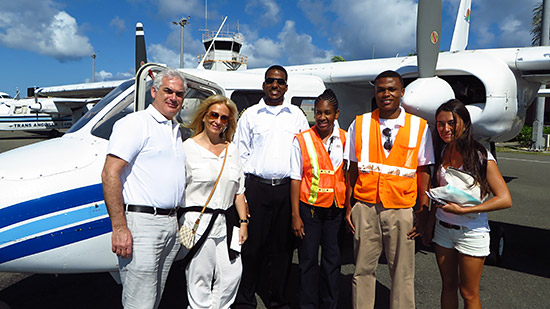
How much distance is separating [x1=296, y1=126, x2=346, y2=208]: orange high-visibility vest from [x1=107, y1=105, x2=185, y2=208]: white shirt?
1.07 m

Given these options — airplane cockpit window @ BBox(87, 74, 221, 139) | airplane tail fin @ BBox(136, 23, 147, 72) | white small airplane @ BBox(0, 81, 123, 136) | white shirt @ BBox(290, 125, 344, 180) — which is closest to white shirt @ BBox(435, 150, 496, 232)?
white shirt @ BBox(290, 125, 344, 180)

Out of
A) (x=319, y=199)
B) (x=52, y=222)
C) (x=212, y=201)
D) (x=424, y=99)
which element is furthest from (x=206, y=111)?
(x=424, y=99)

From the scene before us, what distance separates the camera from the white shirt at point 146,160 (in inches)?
75.5

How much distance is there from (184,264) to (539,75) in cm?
502

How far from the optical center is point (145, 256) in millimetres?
2000

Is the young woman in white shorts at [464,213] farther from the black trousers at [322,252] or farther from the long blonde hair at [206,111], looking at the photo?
the long blonde hair at [206,111]

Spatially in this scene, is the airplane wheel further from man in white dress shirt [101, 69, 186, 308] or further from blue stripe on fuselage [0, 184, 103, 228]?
blue stripe on fuselage [0, 184, 103, 228]

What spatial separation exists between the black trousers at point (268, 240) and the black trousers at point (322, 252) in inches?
9.0

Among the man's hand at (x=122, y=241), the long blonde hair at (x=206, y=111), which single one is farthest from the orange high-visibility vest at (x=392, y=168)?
the man's hand at (x=122, y=241)

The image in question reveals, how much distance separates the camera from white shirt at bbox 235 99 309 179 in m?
2.92

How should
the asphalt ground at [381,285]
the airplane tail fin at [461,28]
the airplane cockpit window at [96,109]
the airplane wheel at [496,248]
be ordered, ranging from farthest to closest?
the airplane tail fin at [461,28] → the airplane wheel at [496,248] → the asphalt ground at [381,285] → the airplane cockpit window at [96,109]

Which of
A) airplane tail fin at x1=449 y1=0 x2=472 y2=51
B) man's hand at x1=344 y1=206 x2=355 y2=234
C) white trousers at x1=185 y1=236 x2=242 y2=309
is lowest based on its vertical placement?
white trousers at x1=185 y1=236 x2=242 y2=309

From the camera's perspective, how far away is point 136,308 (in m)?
2.06

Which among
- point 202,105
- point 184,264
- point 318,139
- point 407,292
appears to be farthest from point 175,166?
point 407,292
